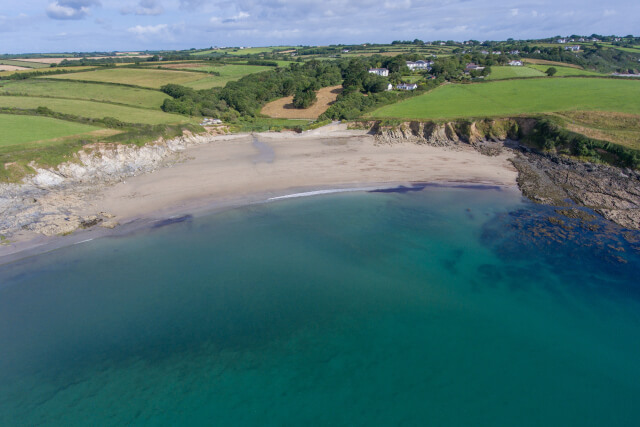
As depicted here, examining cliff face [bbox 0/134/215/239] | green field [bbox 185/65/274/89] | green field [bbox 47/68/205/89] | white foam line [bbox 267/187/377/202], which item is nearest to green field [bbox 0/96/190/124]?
cliff face [bbox 0/134/215/239]

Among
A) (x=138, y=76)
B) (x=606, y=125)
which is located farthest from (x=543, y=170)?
(x=138, y=76)

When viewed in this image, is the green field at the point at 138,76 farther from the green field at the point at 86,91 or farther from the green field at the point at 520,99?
the green field at the point at 520,99

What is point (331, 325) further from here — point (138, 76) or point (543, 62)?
point (543, 62)

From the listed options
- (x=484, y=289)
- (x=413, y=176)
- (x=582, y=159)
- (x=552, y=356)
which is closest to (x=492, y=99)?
(x=582, y=159)

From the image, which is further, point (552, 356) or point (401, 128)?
point (401, 128)

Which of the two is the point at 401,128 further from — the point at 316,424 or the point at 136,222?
the point at 316,424
